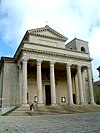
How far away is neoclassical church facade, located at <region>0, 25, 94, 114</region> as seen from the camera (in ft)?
79.2

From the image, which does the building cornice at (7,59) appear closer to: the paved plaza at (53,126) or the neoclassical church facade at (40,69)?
the neoclassical church facade at (40,69)

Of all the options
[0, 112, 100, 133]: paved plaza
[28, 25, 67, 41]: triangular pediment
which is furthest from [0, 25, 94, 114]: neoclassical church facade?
[0, 112, 100, 133]: paved plaza

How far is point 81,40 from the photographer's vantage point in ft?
125

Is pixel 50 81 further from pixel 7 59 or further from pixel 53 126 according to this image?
pixel 53 126

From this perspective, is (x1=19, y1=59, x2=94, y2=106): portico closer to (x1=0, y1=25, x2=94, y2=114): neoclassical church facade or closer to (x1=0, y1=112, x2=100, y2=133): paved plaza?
(x1=0, y1=25, x2=94, y2=114): neoclassical church facade

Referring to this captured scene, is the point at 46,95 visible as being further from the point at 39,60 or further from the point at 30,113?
the point at 30,113

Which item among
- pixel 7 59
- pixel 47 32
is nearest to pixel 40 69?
pixel 7 59

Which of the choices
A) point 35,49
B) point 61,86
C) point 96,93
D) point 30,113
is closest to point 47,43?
point 35,49

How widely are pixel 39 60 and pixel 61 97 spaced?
9587 mm

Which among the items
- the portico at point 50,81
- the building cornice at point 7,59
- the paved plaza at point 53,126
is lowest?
the paved plaza at point 53,126

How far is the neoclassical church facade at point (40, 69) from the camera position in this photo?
950 inches

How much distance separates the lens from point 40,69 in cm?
2398

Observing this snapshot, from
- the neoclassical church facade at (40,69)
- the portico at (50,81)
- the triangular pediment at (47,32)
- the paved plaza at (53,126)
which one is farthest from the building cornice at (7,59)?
the paved plaza at (53,126)

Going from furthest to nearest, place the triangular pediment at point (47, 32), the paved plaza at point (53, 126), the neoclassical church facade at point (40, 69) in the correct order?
the triangular pediment at point (47, 32) < the neoclassical church facade at point (40, 69) < the paved plaza at point (53, 126)
